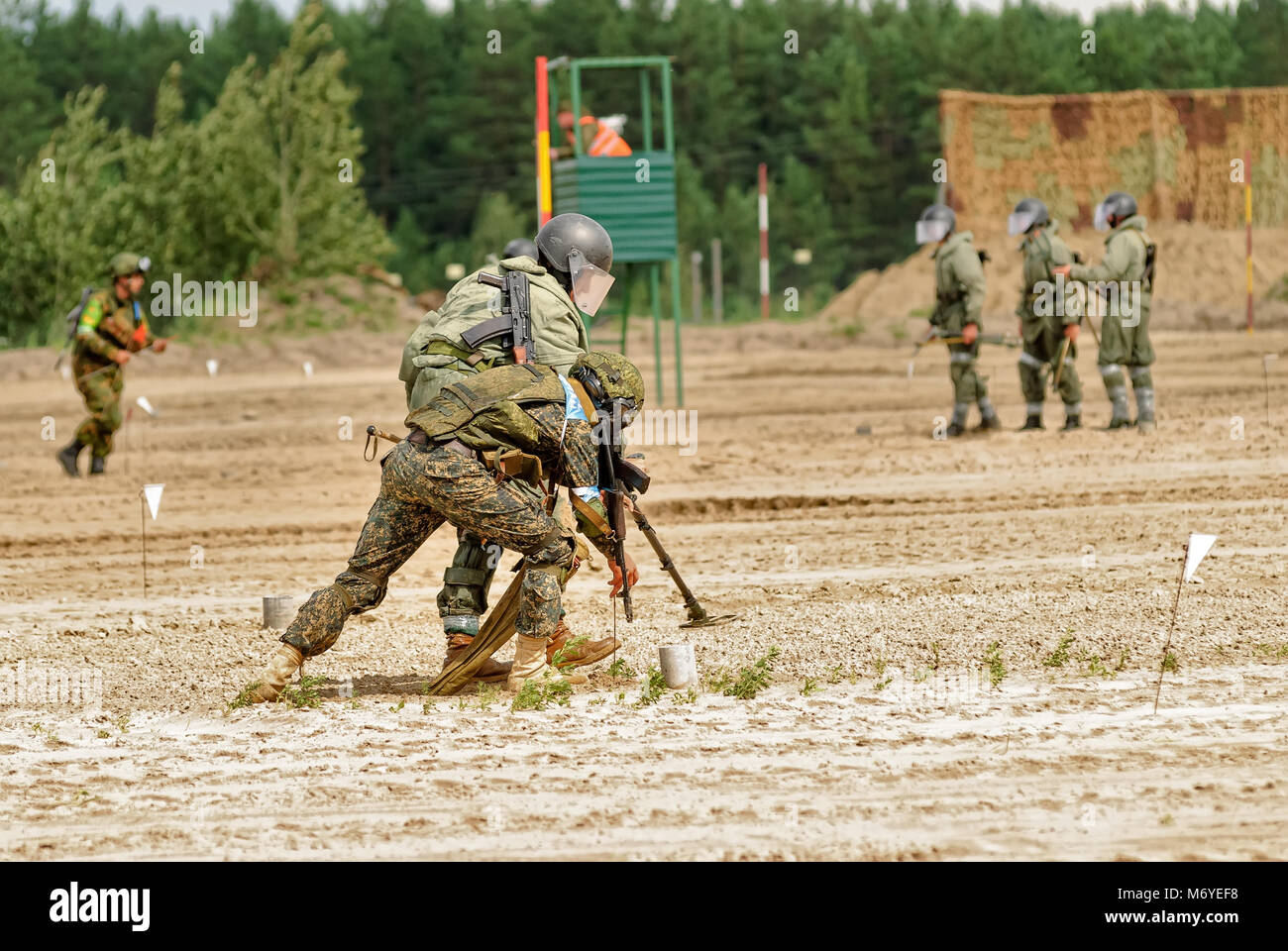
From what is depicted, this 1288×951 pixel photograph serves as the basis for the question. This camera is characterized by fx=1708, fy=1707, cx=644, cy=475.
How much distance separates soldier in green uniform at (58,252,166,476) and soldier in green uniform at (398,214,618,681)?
8200mm

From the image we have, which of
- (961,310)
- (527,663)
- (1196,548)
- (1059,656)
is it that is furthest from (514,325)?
(961,310)

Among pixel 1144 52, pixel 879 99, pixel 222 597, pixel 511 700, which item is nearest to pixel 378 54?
pixel 879 99

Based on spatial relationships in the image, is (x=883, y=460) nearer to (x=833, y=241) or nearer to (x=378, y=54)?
(x=833, y=241)

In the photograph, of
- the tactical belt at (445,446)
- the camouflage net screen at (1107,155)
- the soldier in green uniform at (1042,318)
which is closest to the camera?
the tactical belt at (445,446)

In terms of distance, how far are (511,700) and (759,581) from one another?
301cm

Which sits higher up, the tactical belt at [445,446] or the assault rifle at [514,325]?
the assault rifle at [514,325]

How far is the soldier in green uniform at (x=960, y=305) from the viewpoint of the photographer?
15.3m

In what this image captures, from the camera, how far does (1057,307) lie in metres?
15.1

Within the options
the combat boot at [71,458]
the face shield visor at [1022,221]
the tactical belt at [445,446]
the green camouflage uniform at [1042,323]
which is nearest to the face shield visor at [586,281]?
the tactical belt at [445,446]

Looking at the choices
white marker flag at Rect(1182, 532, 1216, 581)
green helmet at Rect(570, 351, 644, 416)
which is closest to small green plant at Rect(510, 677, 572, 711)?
green helmet at Rect(570, 351, 644, 416)

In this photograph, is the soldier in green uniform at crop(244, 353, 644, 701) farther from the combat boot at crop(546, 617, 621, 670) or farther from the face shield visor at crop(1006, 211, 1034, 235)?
the face shield visor at crop(1006, 211, 1034, 235)

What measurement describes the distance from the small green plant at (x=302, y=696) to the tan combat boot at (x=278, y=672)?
0.15ft

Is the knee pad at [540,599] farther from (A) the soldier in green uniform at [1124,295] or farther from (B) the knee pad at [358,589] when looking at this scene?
(A) the soldier in green uniform at [1124,295]

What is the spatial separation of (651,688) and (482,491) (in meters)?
1.13
